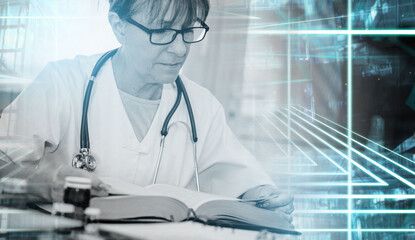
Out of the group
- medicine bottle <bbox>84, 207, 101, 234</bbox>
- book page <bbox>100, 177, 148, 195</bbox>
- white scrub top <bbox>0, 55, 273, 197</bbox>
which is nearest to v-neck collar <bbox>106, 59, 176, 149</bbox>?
white scrub top <bbox>0, 55, 273, 197</bbox>

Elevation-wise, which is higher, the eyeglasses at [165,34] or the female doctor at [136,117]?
the eyeglasses at [165,34]

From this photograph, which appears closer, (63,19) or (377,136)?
(63,19)

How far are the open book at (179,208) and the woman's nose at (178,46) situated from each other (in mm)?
396

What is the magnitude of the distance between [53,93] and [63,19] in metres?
0.25

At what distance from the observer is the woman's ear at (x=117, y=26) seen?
118 cm

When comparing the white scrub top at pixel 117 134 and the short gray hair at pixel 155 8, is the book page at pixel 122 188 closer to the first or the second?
the white scrub top at pixel 117 134

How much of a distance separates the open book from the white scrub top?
0.22 ft

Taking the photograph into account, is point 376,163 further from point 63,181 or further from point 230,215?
point 63,181

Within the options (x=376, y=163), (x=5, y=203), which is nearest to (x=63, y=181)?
(x=5, y=203)

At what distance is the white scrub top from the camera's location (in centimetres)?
113

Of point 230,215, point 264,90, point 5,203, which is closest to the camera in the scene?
point 230,215

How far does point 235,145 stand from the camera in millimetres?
1256

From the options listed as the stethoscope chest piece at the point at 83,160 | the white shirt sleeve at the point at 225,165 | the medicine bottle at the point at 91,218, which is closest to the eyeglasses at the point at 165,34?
the white shirt sleeve at the point at 225,165
